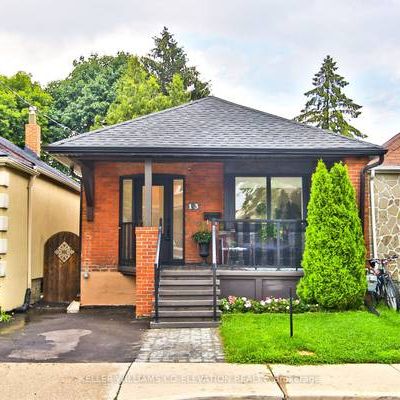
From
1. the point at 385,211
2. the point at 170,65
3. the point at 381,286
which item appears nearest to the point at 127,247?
the point at 381,286

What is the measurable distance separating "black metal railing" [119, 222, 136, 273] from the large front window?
8.28 ft

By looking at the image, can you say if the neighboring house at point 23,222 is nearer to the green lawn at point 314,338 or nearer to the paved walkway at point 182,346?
the paved walkway at point 182,346

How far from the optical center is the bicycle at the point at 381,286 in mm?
9055

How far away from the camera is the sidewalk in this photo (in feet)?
15.4

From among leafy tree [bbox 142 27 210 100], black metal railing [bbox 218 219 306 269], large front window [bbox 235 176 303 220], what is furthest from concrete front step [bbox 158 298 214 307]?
leafy tree [bbox 142 27 210 100]

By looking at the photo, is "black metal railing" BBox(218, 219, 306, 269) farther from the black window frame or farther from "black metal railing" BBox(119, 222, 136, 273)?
"black metal railing" BBox(119, 222, 136, 273)

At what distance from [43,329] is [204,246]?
406 cm

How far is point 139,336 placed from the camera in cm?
748

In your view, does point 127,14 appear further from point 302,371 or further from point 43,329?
point 302,371

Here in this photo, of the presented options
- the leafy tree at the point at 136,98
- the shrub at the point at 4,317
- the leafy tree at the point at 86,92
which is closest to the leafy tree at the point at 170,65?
the leafy tree at the point at 86,92

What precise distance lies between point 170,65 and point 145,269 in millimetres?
27139

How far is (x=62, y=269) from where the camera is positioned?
12.3 meters

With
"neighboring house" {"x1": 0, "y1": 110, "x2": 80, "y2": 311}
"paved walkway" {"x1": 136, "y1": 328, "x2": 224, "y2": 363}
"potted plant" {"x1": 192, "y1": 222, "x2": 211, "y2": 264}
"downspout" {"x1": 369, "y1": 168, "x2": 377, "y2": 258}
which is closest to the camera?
"paved walkway" {"x1": 136, "y1": 328, "x2": 224, "y2": 363}

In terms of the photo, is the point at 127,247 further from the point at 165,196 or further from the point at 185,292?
the point at 185,292
